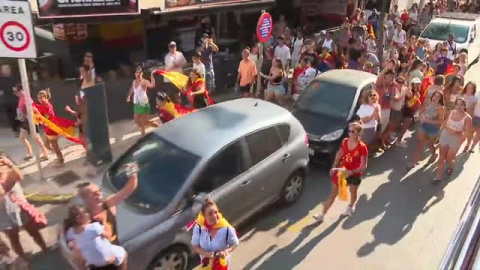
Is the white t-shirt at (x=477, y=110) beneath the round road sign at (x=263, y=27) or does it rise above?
beneath

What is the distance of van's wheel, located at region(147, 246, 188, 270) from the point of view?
5.49 metres

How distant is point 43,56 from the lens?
37.6 feet

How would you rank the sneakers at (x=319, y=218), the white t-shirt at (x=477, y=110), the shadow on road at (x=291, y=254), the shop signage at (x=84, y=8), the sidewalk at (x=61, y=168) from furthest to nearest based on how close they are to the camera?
the shop signage at (x=84, y=8) → the white t-shirt at (x=477, y=110) → the sidewalk at (x=61, y=168) → the sneakers at (x=319, y=218) → the shadow on road at (x=291, y=254)

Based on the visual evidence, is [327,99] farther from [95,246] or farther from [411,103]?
[95,246]

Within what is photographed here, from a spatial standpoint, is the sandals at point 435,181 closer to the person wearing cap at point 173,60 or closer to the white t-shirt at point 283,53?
the white t-shirt at point 283,53

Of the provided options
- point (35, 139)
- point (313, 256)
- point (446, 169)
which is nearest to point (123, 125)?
point (35, 139)

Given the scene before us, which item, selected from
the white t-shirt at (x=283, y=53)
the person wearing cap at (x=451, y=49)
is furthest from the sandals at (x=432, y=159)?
the person wearing cap at (x=451, y=49)

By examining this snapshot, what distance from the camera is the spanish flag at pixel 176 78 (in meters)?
9.94

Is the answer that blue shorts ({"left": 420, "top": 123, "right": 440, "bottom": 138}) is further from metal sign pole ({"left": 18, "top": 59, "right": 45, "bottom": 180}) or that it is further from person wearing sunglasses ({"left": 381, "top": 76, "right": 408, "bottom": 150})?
metal sign pole ({"left": 18, "top": 59, "right": 45, "bottom": 180})

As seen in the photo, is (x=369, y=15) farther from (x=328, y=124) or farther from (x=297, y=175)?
(x=297, y=175)

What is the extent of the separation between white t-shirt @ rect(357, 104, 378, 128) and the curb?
16.5ft

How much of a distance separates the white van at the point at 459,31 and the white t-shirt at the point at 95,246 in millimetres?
13380

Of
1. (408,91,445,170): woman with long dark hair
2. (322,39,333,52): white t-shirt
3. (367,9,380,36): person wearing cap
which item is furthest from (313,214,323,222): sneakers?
(367,9,380,36): person wearing cap

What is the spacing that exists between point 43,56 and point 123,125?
9.68 feet
